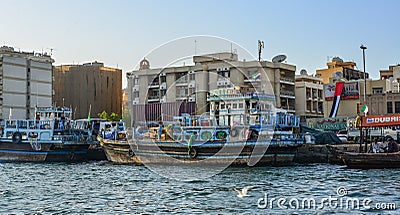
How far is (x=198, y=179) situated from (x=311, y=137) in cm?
2057

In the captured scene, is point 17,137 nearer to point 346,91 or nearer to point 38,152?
point 38,152

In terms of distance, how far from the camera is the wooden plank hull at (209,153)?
127 ft

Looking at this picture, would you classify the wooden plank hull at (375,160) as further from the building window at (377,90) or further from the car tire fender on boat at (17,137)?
the car tire fender on boat at (17,137)

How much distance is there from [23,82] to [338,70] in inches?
1725

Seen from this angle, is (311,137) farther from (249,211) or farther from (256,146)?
(249,211)

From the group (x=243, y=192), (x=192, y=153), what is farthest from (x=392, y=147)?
(x=243, y=192)

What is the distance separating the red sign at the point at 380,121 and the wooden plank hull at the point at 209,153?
527 cm

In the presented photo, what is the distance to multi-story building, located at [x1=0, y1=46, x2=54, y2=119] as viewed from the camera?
7144cm

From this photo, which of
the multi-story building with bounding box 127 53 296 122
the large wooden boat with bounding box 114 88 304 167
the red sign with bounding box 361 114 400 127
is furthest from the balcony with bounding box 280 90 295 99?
the red sign with bounding box 361 114 400 127

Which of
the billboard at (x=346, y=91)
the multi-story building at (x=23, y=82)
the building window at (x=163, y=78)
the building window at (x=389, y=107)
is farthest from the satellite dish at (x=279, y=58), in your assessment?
the multi-story building at (x=23, y=82)

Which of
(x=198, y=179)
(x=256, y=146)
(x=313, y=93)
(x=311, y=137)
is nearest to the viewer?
(x=198, y=179)

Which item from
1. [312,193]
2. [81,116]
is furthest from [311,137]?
[81,116]

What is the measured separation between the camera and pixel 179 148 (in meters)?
40.3

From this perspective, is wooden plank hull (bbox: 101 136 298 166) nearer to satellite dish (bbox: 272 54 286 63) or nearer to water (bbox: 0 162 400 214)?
water (bbox: 0 162 400 214)
